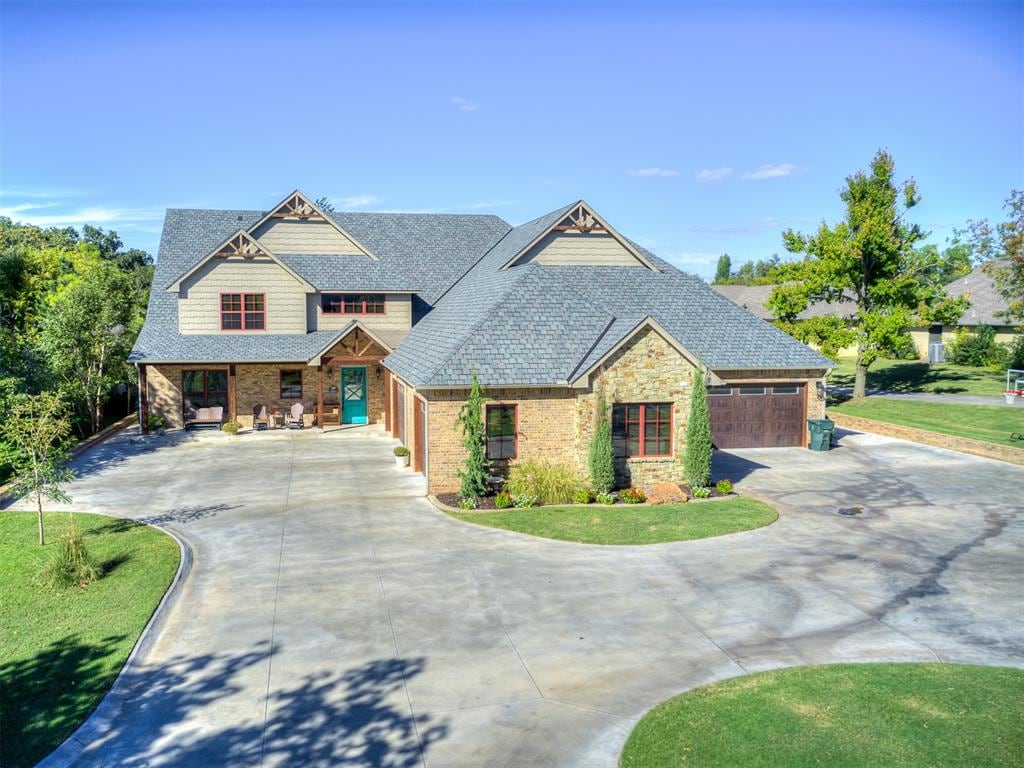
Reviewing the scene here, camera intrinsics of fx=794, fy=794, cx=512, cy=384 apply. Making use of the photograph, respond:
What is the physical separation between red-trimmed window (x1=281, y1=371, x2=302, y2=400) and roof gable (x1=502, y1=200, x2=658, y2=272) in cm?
1033

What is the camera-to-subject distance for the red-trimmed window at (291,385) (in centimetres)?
3356

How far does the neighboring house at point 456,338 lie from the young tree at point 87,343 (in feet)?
4.73

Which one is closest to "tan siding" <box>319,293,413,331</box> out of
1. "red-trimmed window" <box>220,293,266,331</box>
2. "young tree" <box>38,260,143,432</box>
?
"red-trimmed window" <box>220,293,266,331</box>

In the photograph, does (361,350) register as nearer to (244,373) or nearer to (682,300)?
(244,373)

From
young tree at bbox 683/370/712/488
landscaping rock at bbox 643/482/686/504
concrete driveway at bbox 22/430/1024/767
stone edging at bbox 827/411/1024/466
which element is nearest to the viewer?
concrete driveway at bbox 22/430/1024/767

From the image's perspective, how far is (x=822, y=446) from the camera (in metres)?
28.5

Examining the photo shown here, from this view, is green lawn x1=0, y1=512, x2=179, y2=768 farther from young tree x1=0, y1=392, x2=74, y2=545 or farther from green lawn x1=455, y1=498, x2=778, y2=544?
green lawn x1=455, y1=498, x2=778, y2=544

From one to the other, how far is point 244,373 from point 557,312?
15.5 metres

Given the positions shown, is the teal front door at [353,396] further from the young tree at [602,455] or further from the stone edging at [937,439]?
the stone edging at [937,439]

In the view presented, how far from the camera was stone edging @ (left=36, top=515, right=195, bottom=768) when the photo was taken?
912 cm

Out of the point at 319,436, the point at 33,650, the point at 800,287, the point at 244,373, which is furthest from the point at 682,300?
the point at 33,650

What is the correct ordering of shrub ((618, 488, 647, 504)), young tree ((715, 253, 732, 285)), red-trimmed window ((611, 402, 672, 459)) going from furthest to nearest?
young tree ((715, 253, 732, 285)), red-trimmed window ((611, 402, 672, 459)), shrub ((618, 488, 647, 504))

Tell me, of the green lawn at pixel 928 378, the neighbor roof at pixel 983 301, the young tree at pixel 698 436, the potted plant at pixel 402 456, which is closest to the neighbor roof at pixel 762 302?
the neighbor roof at pixel 983 301

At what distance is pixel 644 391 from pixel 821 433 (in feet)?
33.8
